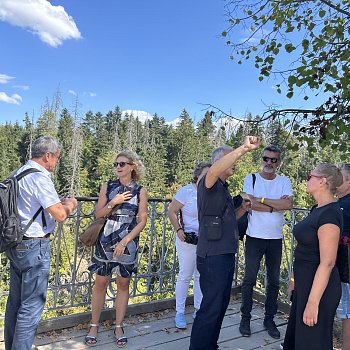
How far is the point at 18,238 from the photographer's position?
234 cm

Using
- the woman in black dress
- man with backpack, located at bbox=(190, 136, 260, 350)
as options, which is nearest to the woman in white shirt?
man with backpack, located at bbox=(190, 136, 260, 350)

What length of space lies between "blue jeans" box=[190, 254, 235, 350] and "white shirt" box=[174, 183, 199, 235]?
942mm

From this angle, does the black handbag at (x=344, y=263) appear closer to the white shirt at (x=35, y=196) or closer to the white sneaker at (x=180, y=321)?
the white sneaker at (x=180, y=321)

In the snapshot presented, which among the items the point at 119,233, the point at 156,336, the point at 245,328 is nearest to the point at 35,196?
the point at 119,233

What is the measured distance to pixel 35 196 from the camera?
239cm

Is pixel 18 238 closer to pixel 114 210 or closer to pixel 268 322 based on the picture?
pixel 114 210

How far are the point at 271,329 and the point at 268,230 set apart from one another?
1034mm

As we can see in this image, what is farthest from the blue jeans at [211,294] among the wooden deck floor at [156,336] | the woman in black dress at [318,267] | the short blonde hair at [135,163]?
the short blonde hair at [135,163]

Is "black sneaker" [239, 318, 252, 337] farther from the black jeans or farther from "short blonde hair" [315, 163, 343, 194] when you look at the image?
"short blonde hair" [315, 163, 343, 194]

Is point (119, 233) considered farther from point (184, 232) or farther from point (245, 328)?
point (245, 328)

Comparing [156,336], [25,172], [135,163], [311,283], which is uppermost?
[135,163]

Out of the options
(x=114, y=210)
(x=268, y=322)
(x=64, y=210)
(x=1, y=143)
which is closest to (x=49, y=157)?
(x=64, y=210)

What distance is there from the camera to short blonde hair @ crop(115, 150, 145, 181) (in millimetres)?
3296

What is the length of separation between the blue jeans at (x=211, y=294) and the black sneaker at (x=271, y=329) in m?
1.19
